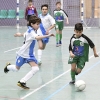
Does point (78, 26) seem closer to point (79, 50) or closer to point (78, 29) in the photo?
point (78, 29)

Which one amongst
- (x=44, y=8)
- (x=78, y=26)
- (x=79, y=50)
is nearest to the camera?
(x=78, y=26)

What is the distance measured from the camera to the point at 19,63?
856cm

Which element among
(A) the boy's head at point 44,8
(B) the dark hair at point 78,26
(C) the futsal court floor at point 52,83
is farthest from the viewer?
(A) the boy's head at point 44,8

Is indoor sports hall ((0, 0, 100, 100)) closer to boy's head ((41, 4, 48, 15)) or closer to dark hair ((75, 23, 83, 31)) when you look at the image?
dark hair ((75, 23, 83, 31))

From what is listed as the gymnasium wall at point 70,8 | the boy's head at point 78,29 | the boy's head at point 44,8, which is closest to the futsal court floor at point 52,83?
the boy's head at point 78,29

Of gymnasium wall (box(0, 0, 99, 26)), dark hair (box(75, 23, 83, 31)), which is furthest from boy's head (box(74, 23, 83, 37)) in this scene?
gymnasium wall (box(0, 0, 99, 26))

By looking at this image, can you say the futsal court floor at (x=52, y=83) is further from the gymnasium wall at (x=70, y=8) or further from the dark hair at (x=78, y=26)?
the gymnasium wall at (x=70, y=8)

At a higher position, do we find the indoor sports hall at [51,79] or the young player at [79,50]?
the young player at [79,50]

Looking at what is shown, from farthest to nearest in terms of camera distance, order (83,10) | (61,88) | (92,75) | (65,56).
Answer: (83,10) → (65,56) → (92,75) → (61,88)

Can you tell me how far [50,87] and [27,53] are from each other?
2.70ft

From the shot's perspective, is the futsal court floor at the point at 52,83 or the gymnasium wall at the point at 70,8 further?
the gymnasium wall at the point at 70,8

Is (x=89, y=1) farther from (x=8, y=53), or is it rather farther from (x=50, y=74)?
(x=50, y=74)

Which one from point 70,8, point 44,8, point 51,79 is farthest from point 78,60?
point 70,8

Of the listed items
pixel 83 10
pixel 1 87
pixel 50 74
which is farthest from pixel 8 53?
pixel 83 10
